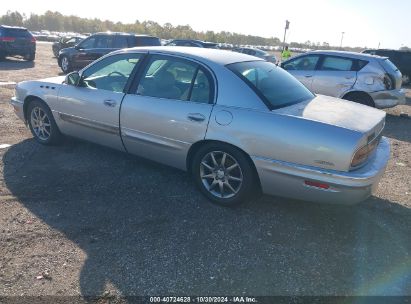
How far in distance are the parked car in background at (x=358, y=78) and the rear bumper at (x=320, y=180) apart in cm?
526

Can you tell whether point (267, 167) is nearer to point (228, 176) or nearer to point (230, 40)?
point (228, 176)

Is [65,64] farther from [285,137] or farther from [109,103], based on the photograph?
[285,137]

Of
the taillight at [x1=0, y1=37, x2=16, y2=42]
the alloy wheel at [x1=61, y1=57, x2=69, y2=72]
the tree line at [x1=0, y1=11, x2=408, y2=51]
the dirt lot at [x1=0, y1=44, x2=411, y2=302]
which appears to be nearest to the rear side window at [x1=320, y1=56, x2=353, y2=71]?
the dirt lot at [x1=0, y1=44, x2=411, y2=302]

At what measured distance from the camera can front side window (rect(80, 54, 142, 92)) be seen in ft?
14.7

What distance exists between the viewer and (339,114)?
368 centimetres

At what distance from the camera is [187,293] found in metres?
2.70

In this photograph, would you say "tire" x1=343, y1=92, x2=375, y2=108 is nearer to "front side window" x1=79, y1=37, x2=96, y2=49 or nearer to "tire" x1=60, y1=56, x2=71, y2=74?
"front side window" x1=79, y1=37, x2=96, y2=49

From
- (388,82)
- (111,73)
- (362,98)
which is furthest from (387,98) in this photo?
(111,73)

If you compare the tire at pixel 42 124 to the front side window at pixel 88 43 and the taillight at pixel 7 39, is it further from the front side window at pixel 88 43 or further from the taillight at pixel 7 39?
the taillight at pixel 7 39

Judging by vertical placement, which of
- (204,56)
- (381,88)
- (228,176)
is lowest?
(228,176)

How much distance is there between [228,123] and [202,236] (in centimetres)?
112

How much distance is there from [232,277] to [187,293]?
40 cm

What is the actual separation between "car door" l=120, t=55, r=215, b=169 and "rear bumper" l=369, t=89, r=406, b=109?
5908mm

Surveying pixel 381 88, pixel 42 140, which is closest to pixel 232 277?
pixel 42 140
